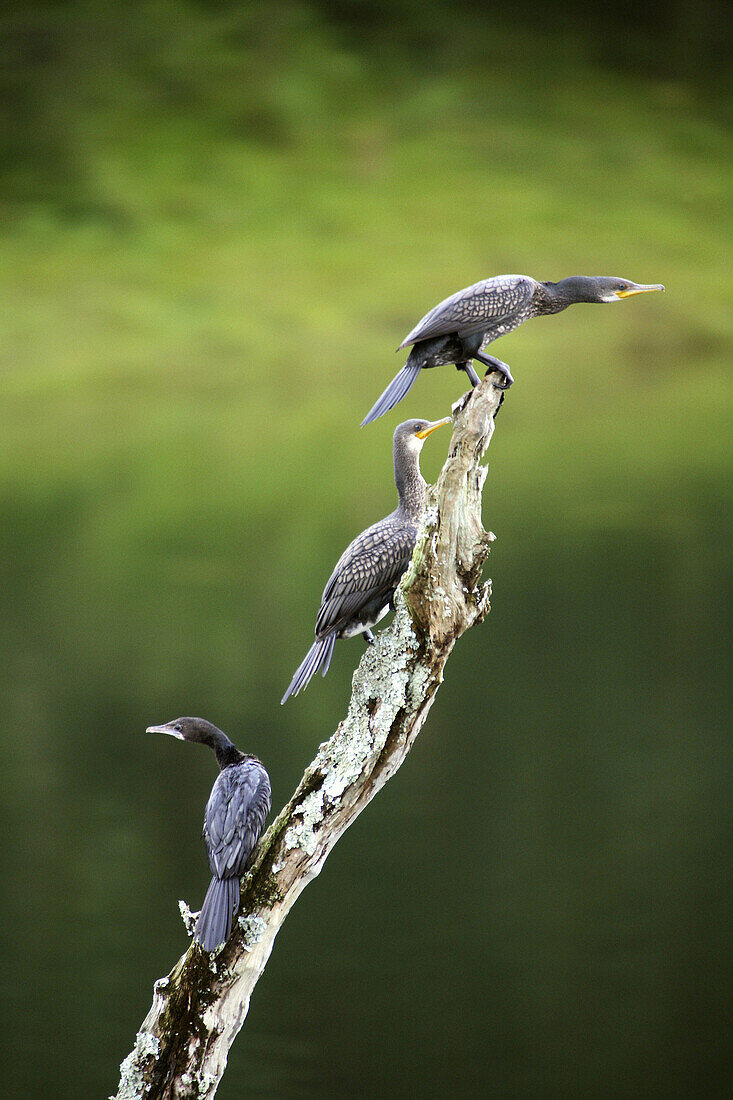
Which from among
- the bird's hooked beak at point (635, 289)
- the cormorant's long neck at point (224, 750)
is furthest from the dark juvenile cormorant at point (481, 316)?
the cormorant's long neck at point (224, 750)

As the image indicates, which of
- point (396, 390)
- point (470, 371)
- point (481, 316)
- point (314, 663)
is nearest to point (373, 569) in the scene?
point (314, 663)

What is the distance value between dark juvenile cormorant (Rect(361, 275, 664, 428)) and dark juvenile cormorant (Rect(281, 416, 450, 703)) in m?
0.15

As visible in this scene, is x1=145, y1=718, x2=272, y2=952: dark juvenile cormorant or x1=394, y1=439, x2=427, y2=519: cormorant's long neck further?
x1=394, y1=439, x2=427, y2=519: cormorant's long neck

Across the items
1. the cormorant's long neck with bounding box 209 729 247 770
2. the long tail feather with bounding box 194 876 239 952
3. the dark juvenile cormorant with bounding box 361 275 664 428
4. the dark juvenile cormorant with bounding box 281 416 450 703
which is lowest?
the long tail feather with bounding box 194 876 239 952

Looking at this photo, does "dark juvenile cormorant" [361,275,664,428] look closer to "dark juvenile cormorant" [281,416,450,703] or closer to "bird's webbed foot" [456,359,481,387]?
"bird's webbed foot" [456,359,481,387]

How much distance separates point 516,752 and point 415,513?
13.6 feet

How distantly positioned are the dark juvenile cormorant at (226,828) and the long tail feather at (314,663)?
0.67 ft

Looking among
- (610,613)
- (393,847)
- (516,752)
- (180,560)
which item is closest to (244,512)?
(180,560)

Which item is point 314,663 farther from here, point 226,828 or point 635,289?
point 635,289

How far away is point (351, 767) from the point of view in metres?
2.18

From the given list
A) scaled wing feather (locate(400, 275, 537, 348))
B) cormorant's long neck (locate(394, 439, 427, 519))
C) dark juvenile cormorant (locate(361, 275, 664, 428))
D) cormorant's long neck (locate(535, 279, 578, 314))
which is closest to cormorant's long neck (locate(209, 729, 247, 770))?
cormorant's long neck (locate(394, 439, 427, 519))

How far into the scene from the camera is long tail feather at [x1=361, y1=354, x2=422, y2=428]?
2111 mm

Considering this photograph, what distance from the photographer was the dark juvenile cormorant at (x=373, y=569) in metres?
2.25

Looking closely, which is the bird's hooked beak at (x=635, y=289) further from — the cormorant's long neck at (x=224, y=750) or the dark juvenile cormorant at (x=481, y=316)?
the cormorant's long neck at (x=224, y=750)
